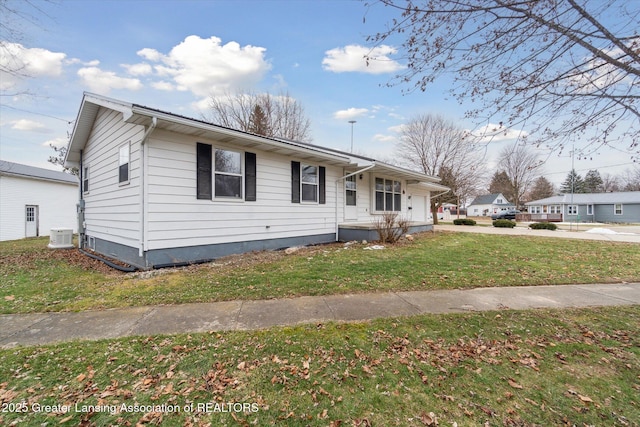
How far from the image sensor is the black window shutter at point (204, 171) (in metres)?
6.53

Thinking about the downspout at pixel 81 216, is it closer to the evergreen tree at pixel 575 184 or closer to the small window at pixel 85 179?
the small window at pixel 85 179

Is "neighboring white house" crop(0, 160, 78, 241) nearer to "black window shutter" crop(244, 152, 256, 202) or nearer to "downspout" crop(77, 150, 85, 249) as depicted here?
"downspout" crop(77, 150, 85, 249)

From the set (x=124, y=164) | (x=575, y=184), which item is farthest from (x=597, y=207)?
(x=124, y=164)

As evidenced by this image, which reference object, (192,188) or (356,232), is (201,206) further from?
(356,232)

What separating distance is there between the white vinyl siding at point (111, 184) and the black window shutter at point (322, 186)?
A: 17.8 feet

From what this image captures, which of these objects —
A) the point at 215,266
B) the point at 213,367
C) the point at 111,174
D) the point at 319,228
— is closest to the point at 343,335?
the point at 213,367

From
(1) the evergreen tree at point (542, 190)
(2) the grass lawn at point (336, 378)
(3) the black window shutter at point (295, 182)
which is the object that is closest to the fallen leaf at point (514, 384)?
(2) the grass lawn at point (336, 378)

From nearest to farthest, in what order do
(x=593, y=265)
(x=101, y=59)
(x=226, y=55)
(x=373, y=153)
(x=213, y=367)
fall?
1. (x=213, y=367)
2. (x=593, y=265)
3. (x=101, y=59)
4. (x=226, y=55)
5. (x=373, y=153)

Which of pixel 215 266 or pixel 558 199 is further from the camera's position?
pixel 558 199

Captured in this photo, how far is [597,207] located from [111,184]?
4990 cm

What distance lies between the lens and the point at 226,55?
15680 mm

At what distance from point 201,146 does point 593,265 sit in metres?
10.2

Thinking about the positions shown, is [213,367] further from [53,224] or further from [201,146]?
[53,224]

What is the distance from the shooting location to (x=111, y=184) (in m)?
7.61
